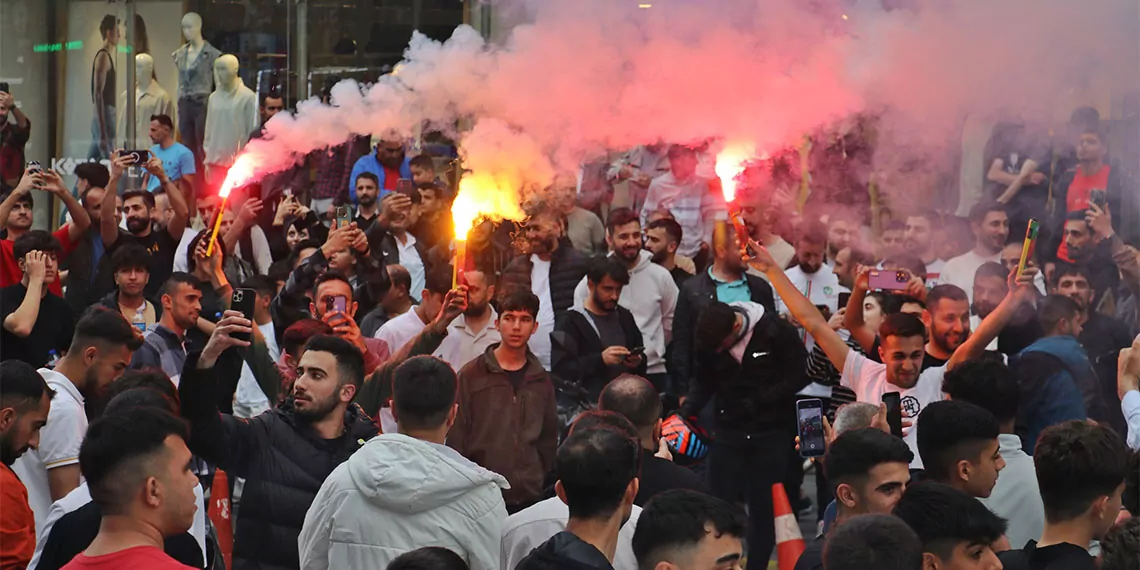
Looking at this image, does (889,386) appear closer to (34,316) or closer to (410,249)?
(410,249)

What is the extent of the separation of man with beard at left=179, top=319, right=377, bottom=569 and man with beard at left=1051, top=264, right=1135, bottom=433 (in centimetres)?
411

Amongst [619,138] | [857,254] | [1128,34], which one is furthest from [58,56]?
[1128,34]

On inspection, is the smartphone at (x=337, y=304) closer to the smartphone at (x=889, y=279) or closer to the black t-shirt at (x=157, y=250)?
the black t-shirt at (x=157, y=250)

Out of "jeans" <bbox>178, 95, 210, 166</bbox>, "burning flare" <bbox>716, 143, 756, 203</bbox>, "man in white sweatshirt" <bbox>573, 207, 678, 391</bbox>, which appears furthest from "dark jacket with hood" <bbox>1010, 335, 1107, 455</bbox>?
"jeans" <bbox>178, 95, 210, 166</bbox>

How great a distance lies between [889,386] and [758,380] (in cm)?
125

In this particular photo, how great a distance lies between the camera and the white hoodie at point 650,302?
8867 mm

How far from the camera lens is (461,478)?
14.6 feet

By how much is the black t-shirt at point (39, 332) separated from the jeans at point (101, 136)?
5665 millimetres

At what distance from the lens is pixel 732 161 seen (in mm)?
8812

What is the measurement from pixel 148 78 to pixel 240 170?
4.56 m

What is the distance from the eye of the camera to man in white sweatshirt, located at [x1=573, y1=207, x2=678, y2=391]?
8.88m

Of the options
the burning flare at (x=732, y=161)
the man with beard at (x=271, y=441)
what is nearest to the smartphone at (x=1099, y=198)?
the burning flare at (x=732, y=161)

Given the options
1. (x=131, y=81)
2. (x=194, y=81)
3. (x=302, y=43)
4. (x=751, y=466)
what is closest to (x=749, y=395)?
(x=751, y=466)

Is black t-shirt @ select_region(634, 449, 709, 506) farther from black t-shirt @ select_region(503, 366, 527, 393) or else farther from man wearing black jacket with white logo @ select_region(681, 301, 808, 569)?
man wearing black jacket with white logo @ select_region(681, 301, 808, 569)
